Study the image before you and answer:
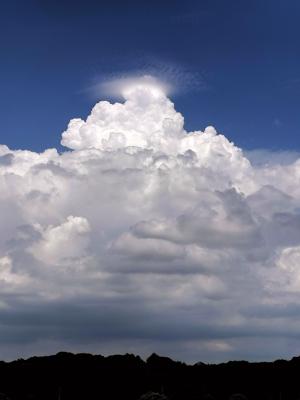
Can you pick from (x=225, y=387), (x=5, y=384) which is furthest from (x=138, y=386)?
(x=5, y=384)

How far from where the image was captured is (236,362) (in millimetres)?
157000

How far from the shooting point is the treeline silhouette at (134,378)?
14338 cm

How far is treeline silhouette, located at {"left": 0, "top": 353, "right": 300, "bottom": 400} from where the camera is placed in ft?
470

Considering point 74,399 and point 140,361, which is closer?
point 74,399

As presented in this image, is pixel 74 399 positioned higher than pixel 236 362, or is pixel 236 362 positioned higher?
pixel 236 362

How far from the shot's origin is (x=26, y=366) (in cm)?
15238

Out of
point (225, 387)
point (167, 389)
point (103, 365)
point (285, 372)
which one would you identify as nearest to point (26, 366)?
point (103, 365)

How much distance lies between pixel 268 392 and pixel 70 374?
133ft

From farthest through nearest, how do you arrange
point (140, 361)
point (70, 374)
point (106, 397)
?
point (140, 361) < point (70, 374) < point (106, 397)

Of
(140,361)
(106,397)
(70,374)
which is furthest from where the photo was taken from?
(140,361)

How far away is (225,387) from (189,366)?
12.1 m

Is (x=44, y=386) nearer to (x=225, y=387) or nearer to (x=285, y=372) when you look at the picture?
(x=225, y=387)

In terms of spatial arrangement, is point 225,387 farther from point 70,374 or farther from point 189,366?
point 70,374

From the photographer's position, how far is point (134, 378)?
15062cm
